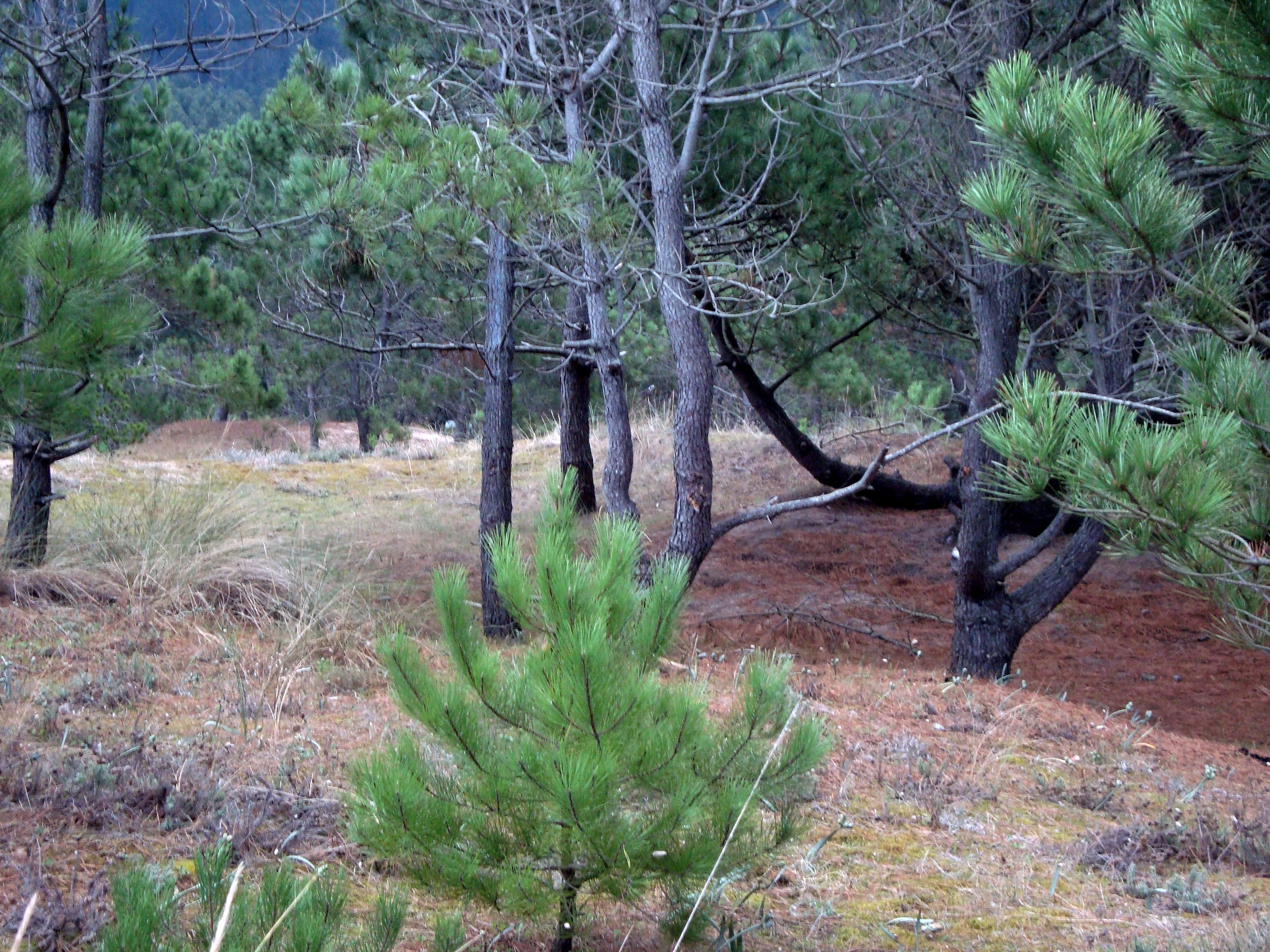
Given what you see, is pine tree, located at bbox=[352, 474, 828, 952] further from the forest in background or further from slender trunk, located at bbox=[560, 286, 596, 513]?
slender trunk, located at bbox=[560, 286, 596, 513]

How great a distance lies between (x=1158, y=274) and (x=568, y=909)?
2.56 metres

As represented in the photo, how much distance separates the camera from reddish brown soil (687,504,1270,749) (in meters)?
7.39

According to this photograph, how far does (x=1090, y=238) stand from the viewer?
11.8 feet

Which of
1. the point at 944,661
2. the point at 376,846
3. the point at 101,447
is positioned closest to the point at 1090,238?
the point at 376,846

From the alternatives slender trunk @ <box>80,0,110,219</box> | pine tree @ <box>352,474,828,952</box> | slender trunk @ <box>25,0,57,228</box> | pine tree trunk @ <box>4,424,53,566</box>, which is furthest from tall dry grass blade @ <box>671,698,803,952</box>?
slender trunk @ <box>80,0,110,219</box>

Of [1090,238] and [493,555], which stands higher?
[1090,238]

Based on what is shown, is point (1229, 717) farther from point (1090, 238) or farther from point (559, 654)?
point (559, 654)

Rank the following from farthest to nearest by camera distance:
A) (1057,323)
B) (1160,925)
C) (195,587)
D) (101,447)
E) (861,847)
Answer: (101,447)
(1057,323)
(195,587)
(861,847)
(1160,925)

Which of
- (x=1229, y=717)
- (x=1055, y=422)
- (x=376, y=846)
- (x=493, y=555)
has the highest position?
(x=1055, y=422)

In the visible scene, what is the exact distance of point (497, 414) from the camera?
7.33 metres

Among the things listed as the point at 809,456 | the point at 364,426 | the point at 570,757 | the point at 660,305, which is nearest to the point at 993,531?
the point at 660,305

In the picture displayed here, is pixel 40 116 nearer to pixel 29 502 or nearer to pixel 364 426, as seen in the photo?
pixel 29 502

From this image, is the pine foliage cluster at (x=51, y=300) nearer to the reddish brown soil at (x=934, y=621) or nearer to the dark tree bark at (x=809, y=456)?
the reddish brown soil at (x=934, y=621)

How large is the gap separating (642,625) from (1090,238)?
2.25m
